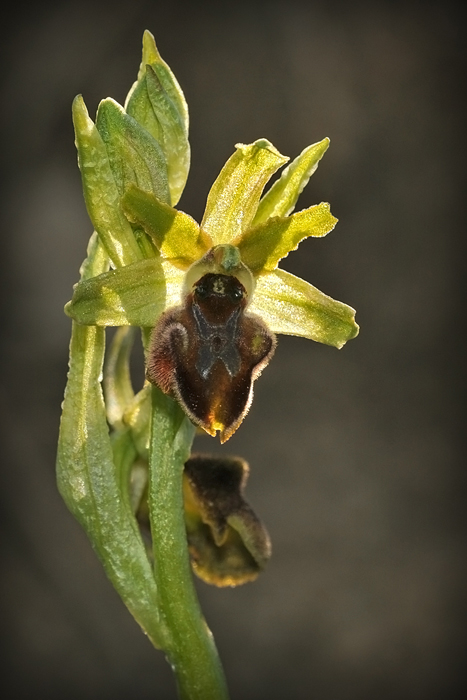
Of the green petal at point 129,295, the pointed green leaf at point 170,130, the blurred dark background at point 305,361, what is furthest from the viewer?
the blurred dark background at point 305,361

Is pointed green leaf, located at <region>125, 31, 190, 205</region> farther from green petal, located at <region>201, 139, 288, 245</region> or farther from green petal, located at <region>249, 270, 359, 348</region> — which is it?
green petal, located at <region>249, 270, 359, 348</region>

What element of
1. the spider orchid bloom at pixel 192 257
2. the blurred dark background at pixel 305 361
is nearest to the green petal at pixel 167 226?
the spider orchid bloom at pixel 192 257

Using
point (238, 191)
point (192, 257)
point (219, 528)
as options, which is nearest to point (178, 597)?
point (219, 528)

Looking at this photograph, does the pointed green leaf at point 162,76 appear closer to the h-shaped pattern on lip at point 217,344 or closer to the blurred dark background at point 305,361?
the h-shaped pattern on lip at point 217,344

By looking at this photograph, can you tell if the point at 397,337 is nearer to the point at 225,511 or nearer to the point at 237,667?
the point at 237,667

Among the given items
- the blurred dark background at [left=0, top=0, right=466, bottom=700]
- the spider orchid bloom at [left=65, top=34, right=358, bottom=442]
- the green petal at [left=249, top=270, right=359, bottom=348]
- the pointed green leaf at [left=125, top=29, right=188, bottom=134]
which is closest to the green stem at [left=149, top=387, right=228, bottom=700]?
the spider orchid bloom at [left=65, top=34, right=358, bottom=442]

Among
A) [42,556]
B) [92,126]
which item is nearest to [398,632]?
[42,556]
